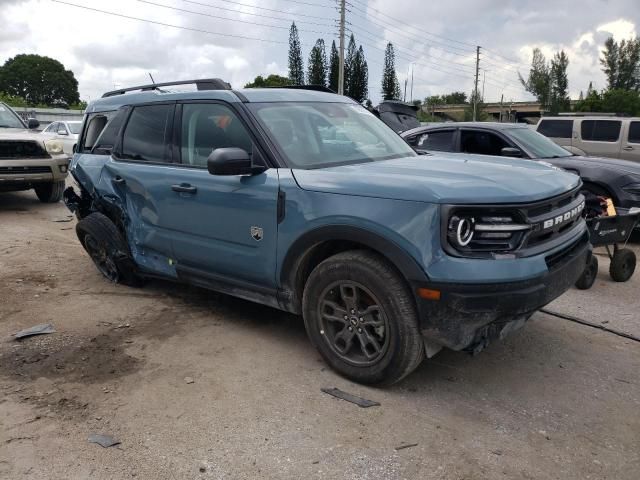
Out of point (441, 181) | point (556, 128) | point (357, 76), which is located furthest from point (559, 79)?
point (441, 181)

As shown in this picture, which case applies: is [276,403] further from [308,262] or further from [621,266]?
[621,266]

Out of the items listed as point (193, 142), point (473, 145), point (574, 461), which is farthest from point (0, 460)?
point (473, 145)

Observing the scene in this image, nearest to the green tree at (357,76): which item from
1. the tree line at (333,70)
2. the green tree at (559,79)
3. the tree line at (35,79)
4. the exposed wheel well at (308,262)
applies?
the tree line at (333,70)

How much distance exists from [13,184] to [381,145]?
782 cm

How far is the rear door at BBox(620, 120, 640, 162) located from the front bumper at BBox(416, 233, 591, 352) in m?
10.3

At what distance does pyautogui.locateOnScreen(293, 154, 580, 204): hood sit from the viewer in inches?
119

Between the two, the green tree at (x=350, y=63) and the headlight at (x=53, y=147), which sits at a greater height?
the green tree at (x=350, y=63)

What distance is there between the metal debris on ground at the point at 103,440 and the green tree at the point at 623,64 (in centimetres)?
7176

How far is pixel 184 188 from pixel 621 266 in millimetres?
4480

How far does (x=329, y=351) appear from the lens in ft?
11.8

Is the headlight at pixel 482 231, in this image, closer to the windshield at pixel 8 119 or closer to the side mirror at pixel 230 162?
the side mirror at pixel 230 162

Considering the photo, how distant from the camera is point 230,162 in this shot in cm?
358

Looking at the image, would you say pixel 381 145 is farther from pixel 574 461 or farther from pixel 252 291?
pixel 574 461

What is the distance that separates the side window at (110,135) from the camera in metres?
5.07
